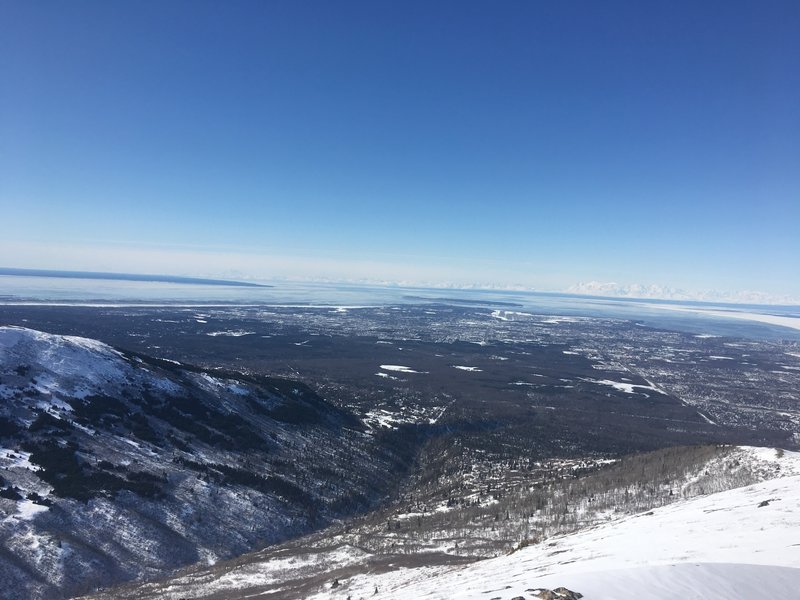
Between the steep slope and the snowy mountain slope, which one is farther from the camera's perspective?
the steep slope

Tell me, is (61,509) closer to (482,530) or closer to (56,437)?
(56,437)

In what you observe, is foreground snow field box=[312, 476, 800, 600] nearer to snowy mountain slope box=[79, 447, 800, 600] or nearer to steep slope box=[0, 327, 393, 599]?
snowy mountain slope box=[79, 447, 800, 600]

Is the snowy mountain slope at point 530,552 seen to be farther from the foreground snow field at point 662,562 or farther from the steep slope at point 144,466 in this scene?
the steep slope at point 144,466

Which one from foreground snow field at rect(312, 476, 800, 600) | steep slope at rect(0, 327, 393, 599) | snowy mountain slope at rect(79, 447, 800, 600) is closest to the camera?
foreground snow field at rect(312, 476, 800, 600)

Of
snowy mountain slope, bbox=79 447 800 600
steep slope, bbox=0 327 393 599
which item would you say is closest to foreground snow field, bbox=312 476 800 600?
snowy mountain slope, bbox=79 447 800 600

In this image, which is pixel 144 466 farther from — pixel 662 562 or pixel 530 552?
pixel 662 562

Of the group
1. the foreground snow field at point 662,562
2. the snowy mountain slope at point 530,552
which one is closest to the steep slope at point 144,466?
the snowy mountain slope at point 530,552

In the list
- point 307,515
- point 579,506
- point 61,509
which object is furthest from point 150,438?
point 579,506
